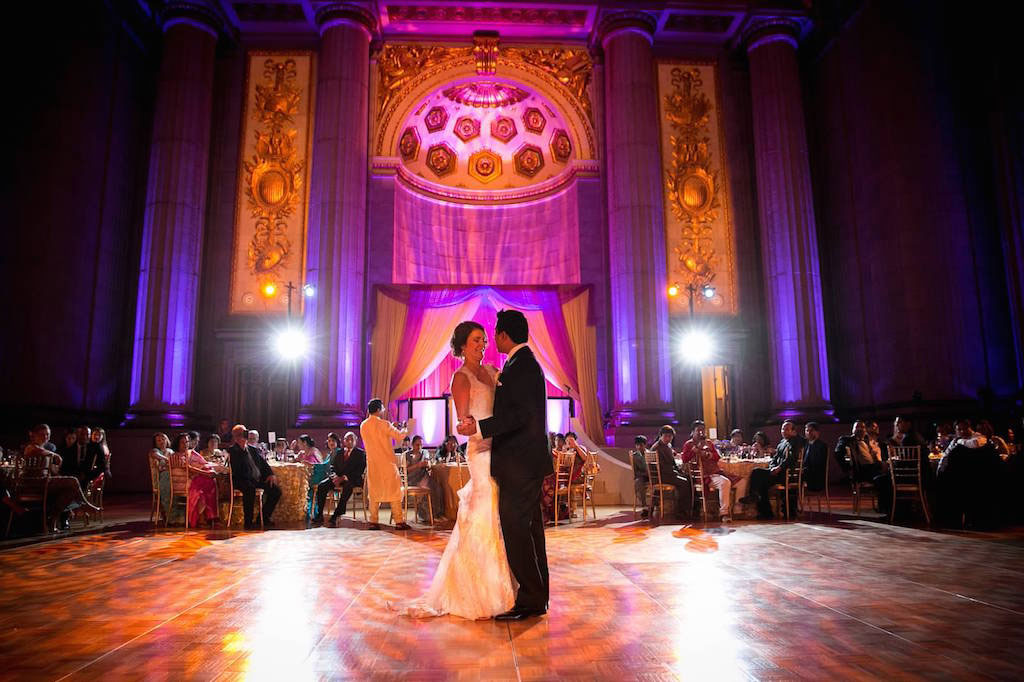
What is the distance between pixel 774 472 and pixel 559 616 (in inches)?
217

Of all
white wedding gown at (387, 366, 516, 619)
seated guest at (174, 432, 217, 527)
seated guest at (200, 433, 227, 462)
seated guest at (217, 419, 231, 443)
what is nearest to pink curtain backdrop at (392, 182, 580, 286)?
seated guest at (217, 419, 231, 443)

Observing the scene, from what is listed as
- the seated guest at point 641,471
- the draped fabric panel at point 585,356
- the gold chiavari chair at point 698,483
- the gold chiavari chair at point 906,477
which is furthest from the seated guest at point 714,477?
the draped fabric panel at point 585,356

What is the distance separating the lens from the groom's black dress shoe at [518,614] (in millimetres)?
3141

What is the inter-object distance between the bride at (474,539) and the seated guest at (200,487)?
4887 mm

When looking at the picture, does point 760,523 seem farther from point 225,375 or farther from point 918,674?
point 225,375

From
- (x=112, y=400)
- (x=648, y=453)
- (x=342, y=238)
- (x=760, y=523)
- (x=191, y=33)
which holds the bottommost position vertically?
(x=760, y=523)

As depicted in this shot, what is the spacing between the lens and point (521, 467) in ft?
10.7

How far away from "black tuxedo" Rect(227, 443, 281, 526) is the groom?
16.6ft

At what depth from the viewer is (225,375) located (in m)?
12.9

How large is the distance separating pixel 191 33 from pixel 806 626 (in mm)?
14447

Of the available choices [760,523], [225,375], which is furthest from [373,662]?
[225,375]

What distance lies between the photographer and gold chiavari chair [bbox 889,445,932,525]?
711cm

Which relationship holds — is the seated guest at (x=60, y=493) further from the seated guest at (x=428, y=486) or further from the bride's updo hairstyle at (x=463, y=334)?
the bride's updo hairstyle at (x=463, y=334)

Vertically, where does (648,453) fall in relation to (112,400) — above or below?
below
